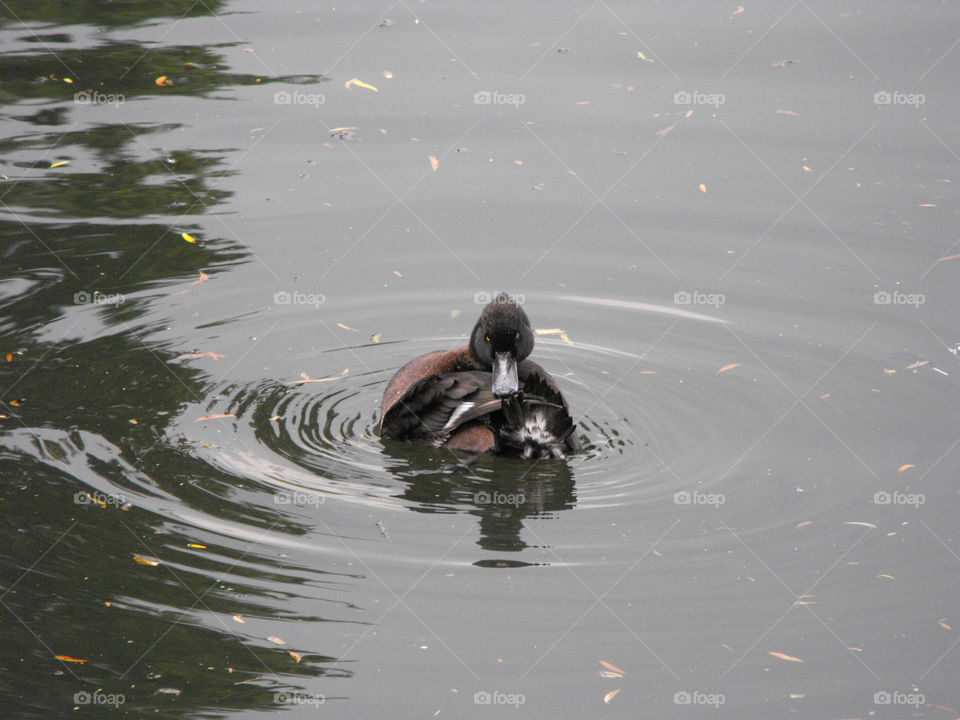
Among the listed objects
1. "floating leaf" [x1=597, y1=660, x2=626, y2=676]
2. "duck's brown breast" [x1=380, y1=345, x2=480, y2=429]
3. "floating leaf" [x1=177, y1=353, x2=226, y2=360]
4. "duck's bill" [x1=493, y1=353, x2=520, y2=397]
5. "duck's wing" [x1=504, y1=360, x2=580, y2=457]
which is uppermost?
"floating leaf" [x1=177, y1=353, x2=226, y2=360]

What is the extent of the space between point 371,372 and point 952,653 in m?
4.21

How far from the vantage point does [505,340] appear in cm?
743

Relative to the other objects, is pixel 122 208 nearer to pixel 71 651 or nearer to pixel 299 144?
pixel 299 144

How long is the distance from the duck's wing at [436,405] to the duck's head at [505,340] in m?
0.17

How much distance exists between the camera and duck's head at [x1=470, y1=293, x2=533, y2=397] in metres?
7.35
